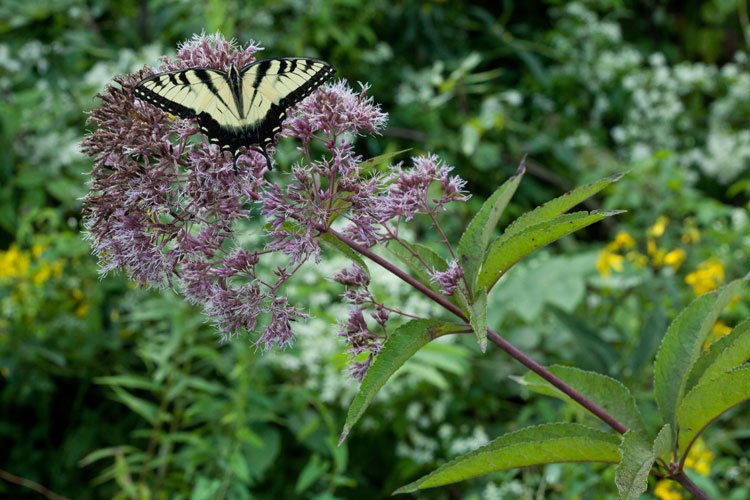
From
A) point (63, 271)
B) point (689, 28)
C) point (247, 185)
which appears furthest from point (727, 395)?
point (689, 28)

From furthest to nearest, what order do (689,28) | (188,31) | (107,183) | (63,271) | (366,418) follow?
(689,28) → (188,31) → (63,271) → (366,418) → (107,183)

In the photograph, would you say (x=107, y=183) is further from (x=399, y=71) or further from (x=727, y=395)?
(x=399, y=71)

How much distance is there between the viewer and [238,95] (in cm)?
116

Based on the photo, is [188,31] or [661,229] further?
[188,31]

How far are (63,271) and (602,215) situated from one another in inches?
107

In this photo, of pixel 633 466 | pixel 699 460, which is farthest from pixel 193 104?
pixel 699 460

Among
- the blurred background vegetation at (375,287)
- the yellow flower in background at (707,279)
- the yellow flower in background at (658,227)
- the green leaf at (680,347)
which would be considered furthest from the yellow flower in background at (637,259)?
the green leaf at (680,347)

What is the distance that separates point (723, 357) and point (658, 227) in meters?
2.19

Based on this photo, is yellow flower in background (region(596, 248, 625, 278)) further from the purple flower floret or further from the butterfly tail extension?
the butterfly tail extension

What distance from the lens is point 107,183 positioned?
105 centimetres

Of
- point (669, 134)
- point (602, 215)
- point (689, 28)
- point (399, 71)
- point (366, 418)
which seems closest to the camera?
point (602, 215)

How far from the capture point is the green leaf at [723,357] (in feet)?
3.27

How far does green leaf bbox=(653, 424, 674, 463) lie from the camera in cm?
94

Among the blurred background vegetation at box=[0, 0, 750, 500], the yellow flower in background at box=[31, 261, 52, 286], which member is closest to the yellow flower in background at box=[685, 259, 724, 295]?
the blurred background vegetation at box=[0, 0, 750, 500]
